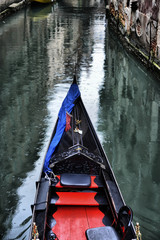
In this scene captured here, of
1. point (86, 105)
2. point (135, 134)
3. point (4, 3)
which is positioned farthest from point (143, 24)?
point (4, 3)

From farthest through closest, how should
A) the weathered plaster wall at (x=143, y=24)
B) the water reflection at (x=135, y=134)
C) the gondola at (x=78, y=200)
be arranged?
the weathered plaster wall at (x=143, y=24), the water reflection at (x=135, y=134), the gondola at (x=78, y=200)

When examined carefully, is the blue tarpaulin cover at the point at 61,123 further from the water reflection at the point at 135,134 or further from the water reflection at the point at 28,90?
the water reflection at the point at 135,134

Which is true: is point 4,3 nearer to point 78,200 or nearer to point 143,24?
point 143,24

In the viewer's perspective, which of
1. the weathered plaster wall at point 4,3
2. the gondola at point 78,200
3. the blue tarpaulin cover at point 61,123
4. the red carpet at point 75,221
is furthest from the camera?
the weathered plaster wall at point 4,3

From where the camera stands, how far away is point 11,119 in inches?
296

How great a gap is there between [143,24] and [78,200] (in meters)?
9.61

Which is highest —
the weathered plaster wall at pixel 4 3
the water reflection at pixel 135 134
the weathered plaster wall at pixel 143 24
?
the weathered plaster wall at pixel 4 3

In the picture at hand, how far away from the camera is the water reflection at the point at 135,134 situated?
4777 millimetres

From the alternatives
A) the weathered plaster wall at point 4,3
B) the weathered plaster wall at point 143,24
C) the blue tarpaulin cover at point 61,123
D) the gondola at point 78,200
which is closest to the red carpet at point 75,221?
the gondola at point 78,200

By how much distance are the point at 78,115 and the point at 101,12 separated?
2188 centimetres

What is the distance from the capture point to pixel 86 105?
848 cm

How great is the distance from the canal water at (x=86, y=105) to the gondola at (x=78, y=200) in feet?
1.93

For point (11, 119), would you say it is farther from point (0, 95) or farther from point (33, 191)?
point (33, 191)

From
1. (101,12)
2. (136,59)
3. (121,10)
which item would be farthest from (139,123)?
(101,12)
